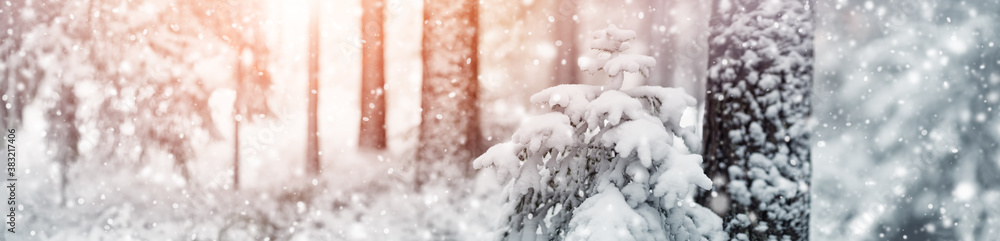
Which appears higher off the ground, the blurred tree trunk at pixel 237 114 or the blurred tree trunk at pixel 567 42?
the blurred tree trunk at pixel 567 42

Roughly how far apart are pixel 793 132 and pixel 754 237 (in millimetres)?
831

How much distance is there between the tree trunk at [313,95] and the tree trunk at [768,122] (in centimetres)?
627

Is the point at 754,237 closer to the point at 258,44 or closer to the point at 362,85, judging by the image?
the point at 362,85

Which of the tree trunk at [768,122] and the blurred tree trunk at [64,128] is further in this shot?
the blurred tree trunk at [64,128]

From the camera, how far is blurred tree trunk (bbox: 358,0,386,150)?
916 cm

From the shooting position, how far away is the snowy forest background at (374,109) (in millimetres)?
7613

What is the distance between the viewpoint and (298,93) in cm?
962

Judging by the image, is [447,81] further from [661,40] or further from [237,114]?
[661,40]

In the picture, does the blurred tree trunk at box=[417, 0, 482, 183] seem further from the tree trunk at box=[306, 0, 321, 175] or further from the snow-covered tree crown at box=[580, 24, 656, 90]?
the snow-covered tree crown at box=[580, 24, 656, 90]

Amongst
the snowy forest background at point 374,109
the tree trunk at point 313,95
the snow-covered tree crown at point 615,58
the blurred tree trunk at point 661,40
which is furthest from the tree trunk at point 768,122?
the tree trunk at point 313,95

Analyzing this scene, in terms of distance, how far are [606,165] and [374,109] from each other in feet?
20.9

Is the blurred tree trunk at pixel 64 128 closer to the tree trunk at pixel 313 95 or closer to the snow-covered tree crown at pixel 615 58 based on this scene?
the tree trunk at pixel 313 95

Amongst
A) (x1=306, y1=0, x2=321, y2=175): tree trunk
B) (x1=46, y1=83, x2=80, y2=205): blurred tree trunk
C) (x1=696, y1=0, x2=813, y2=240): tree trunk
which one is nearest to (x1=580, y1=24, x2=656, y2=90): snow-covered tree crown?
(x1=696, y1=0, x2=813, y2=240): tree trunk

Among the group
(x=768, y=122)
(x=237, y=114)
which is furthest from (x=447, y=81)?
(x=768, y=122)
